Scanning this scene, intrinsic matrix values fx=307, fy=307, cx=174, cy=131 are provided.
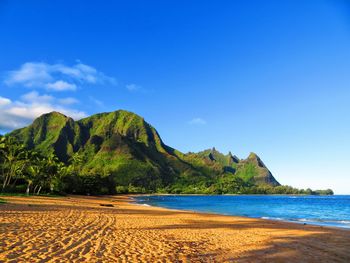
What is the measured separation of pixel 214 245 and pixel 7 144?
187 ft

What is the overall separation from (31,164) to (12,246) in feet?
209

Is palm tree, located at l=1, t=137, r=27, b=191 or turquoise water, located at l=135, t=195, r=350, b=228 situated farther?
palm tree, located at l=1, t=137, r=27, b=191

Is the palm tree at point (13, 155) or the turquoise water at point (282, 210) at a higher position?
the palm tree at point (13, 155)

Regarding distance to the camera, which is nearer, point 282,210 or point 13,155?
point 13,155

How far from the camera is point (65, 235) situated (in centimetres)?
1448

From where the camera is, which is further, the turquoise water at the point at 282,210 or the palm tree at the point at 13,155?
the palm tree at the point at 13,155

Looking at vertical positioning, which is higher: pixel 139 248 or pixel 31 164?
pixel 31 164

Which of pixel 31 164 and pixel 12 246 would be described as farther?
pixel 31 164

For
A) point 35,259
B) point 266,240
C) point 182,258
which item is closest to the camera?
point 35,259

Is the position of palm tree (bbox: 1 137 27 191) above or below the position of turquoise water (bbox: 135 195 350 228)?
above

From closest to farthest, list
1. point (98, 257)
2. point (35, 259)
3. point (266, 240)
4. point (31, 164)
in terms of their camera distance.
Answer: point (35, 259)
point (98, 257)
point (266, 240)
point (31, 164)

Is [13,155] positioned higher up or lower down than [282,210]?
higher up

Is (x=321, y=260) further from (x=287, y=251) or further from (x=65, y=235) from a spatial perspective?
(x=65, y=235)

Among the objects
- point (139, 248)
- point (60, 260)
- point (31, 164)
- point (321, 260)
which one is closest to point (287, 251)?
point (321, 260)
